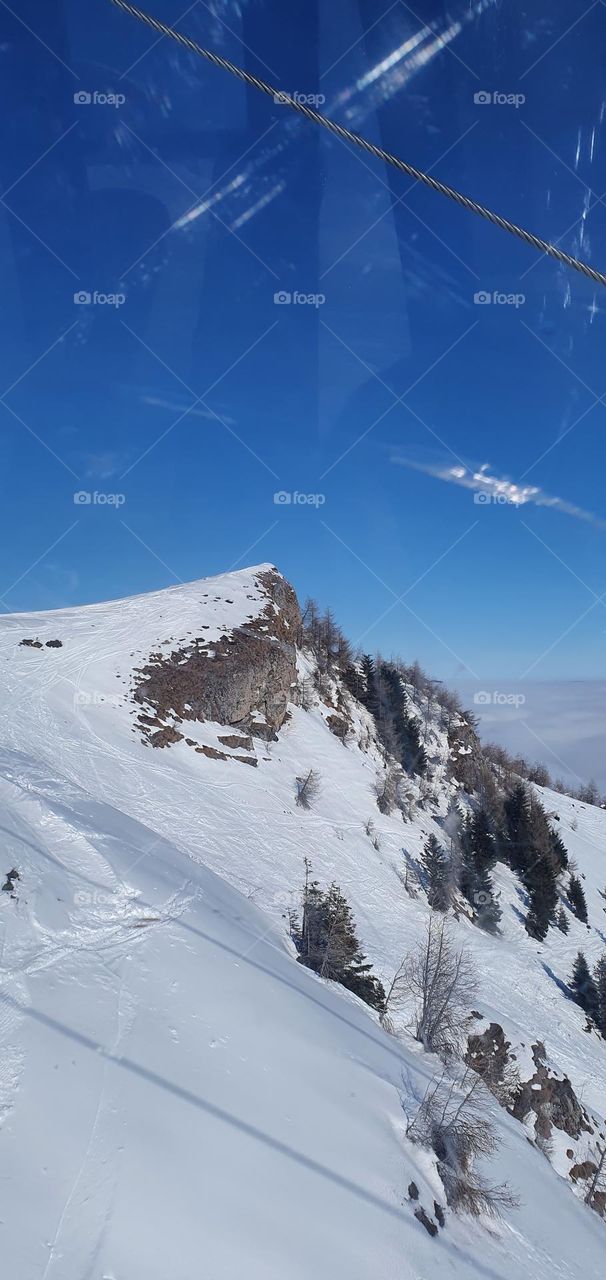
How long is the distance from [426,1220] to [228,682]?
2567cm

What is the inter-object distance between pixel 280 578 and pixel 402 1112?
40.4m

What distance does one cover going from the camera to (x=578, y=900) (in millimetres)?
37656

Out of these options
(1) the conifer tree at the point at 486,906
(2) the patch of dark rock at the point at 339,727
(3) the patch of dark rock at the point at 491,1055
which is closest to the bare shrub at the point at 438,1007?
(3) the patch of dark rock at the point at 491,1055

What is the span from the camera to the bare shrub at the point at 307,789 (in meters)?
29.0

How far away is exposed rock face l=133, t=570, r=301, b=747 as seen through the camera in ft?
94.8

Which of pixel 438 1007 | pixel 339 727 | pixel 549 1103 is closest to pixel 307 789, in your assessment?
pixel 339 727

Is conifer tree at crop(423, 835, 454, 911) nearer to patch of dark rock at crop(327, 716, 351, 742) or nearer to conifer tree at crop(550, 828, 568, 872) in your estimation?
patch of dark rock at crop(327, 716, 351, 742)

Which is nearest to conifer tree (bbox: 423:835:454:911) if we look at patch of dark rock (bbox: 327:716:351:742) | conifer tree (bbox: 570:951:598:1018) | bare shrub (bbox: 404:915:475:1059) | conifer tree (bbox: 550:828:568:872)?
conifer tree (bbox: 570:951:598:1018)

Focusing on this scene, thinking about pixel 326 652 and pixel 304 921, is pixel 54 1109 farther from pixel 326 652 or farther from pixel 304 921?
pixel 326 652

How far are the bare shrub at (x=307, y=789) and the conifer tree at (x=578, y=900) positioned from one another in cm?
2091

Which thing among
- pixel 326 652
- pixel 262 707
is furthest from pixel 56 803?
pixel 326 652

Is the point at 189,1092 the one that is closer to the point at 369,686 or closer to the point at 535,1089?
the point at 535,1089

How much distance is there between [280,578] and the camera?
4722 centimetres

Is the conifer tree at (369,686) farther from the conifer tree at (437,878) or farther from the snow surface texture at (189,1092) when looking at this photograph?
the snow surface texture at (189,1092)
